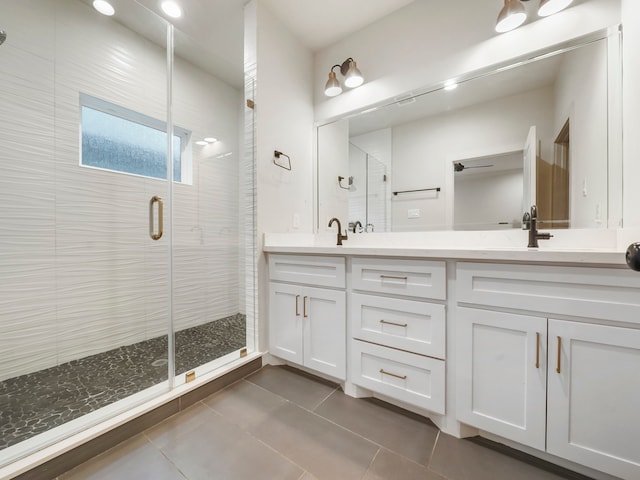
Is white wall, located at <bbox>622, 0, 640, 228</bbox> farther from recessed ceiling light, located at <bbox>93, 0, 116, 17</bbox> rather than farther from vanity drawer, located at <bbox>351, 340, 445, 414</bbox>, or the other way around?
recessed ceiling light, located at <bbox>93, 0, 116, 17</bbox>

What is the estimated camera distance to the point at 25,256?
5.33ft

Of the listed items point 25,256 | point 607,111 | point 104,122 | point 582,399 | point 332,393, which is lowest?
point 332,393

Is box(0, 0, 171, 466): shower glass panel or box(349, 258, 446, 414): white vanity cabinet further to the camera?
box(0, 0, 171, 466): shower glass panel

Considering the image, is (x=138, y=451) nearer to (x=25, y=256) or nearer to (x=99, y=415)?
(x=99, y=415)

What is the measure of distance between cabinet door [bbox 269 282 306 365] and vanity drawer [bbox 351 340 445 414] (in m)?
0.42

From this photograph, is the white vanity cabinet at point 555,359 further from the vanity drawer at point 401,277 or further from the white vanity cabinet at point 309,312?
the white vanity cabinet at point 309,312

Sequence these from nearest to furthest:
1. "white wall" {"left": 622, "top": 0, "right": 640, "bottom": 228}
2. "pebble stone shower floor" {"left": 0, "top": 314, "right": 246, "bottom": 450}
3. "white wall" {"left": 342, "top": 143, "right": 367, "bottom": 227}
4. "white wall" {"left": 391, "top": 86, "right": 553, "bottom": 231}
A: "white wall" {"left": 622, "top": 0, "right": 640, "bottom": 228} → "pebble stone shower floor" {"left": 0, "top": 314, "right": 246, "bottom": 450} → "white wall" {"left": 391, "top": 86, "right": 553, "bottom": 231} → "white wall" {"left": 342, "top": 143, "right": 367, "bottom": 227}

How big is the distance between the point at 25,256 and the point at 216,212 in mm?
1279

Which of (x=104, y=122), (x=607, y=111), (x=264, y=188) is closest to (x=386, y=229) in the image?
(x=264, y=188)

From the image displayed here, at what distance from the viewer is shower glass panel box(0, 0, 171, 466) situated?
1517 millimetres

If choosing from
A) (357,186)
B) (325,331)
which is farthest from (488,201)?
(325,331)

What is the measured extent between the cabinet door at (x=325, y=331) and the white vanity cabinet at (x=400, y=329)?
74 mm

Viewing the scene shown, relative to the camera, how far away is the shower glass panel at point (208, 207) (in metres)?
2.19

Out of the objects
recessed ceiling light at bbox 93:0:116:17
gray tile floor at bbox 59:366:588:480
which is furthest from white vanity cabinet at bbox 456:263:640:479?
recessed ceiling light at bbox 93:0:116:17
